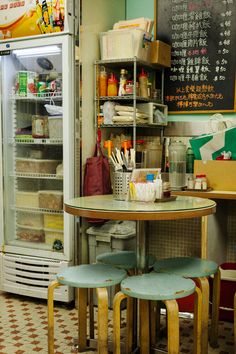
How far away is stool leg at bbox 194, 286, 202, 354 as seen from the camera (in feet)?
8.08

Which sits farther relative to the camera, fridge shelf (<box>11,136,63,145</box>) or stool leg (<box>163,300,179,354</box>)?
fridge shelf (<box>11,136,63,145</box>)

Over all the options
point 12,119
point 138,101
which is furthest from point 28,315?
point 138,101

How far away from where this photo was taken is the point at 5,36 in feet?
12.9

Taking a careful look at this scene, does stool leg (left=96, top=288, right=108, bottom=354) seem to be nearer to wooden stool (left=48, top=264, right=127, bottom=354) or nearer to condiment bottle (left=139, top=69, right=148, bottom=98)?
wooden stool (left=48, top=264, right=127, bottom=354)

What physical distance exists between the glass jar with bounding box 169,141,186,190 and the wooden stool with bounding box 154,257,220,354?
777mm

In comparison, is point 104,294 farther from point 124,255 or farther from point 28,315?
point 28,315

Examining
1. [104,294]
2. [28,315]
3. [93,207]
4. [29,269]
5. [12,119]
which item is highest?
[12,119]

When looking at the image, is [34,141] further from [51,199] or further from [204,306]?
[204,306]

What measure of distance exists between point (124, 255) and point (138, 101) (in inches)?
62.4

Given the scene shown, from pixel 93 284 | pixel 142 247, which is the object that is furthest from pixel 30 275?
pixel 93 284

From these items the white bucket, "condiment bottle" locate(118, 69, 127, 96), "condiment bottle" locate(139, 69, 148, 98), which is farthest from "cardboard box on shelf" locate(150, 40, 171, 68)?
the white bucket

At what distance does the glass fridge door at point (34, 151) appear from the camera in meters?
3.86

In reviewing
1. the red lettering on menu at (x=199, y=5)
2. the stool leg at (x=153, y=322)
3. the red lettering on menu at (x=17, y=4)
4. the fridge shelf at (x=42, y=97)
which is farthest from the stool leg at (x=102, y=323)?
the red lettering on menu at (x=199, y=5)

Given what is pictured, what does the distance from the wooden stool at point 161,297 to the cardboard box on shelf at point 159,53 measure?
2.12 metres
